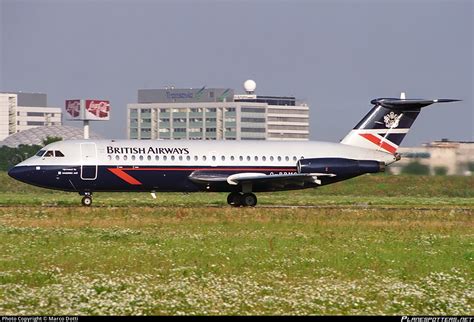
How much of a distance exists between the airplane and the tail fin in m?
0.05

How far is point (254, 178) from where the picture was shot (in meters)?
48.3

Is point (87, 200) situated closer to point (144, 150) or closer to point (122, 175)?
point (122, 175)

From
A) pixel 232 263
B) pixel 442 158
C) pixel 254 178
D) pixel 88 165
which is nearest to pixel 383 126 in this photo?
pixel 254 178

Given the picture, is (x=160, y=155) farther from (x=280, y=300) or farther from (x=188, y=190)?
(x=280, y=300)

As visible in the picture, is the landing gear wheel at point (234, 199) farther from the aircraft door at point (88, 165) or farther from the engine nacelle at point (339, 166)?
the aircraft door at point (88, 165)

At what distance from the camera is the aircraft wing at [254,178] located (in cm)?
4806

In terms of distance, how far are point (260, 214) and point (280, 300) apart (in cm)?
2258

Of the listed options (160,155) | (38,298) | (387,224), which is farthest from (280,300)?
(160,155)

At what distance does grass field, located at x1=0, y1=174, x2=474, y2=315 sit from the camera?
62.7 feet

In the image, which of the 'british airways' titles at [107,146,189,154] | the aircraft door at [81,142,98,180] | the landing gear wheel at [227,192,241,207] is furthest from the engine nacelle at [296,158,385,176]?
the aircraft door at [81,142,98,180]

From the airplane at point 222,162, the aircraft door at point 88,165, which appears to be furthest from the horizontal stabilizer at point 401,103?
the aircraft door at point 88,165

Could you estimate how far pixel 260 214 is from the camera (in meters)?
42.1

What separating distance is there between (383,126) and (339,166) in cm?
374

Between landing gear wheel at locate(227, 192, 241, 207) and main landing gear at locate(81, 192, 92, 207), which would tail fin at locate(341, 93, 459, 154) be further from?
main landing gear at locate(81, 192, 92, 207)
